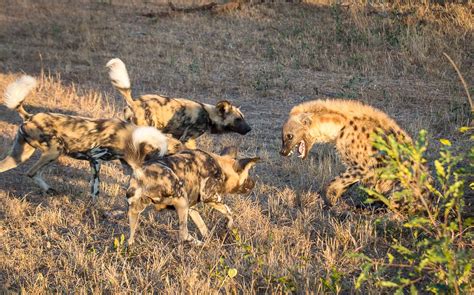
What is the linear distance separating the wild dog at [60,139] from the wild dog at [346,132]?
1.15m

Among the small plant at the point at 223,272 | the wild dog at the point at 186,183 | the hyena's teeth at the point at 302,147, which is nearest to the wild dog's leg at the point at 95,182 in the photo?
the wild dog at the point at 186,183

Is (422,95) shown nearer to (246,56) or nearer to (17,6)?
(246,56)

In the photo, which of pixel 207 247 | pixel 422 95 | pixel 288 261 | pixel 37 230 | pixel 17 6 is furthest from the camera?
pixel 17 6

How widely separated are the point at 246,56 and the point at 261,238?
7898 mm

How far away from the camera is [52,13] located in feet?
52.6

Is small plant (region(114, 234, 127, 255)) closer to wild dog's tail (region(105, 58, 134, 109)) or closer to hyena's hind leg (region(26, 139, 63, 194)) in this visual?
hyena's hind leg (region(26, 139, 63, 194))

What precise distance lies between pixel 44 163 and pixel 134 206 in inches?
70.2

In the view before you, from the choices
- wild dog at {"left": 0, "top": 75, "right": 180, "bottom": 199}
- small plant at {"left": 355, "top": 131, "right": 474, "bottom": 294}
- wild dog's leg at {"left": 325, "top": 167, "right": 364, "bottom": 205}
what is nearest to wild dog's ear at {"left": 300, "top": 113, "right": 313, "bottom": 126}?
wild dog's leg at {"left": 325, "top": 167, "right": 364, "bottom": 205}

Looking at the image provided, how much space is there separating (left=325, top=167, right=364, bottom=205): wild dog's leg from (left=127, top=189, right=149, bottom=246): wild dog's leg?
5.57ft

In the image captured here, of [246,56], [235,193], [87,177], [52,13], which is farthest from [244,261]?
[52,13]

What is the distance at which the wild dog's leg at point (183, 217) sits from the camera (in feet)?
16.3

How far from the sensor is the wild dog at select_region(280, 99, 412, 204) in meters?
5.80

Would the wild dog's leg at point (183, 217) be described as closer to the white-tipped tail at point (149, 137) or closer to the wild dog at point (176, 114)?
the white-tipped tail at point (149, 137)

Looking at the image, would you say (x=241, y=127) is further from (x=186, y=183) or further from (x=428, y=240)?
(x=428, y=240)
